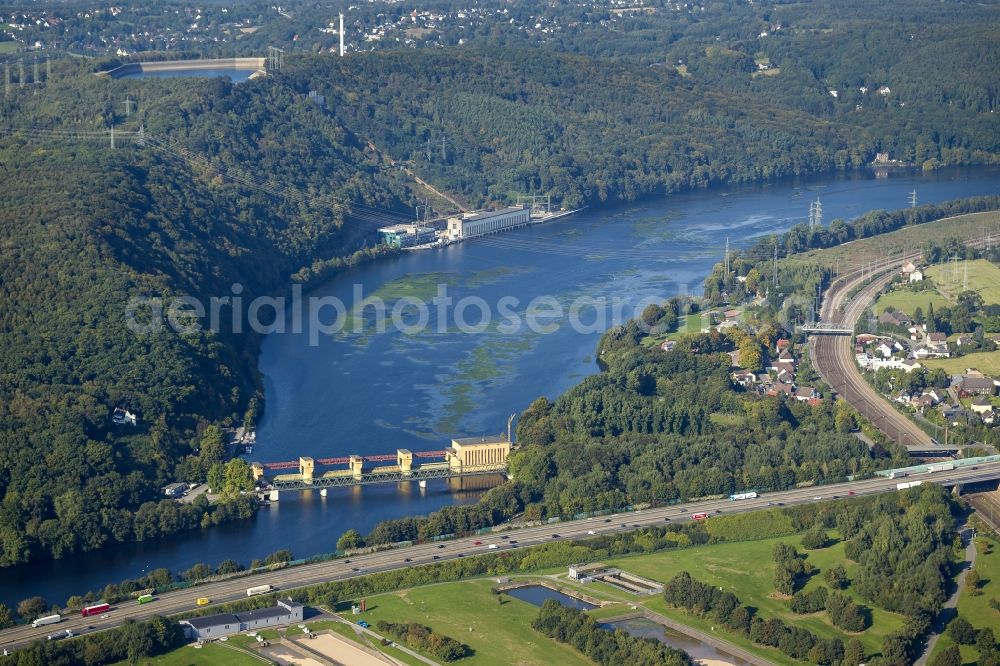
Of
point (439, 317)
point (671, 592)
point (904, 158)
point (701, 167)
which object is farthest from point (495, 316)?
point (904, 158)

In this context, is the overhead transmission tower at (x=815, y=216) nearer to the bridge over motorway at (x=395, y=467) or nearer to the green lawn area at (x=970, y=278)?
the green lawn area at (x=970, y=278)

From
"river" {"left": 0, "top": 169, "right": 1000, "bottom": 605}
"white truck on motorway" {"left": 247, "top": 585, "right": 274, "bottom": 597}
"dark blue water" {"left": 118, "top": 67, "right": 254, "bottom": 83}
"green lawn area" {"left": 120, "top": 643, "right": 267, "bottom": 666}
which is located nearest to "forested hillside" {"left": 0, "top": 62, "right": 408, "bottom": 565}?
"river" {"left": 0, "top": 169, "right": 1000, "bottom": 605}

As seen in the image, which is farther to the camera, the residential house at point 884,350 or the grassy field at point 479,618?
the residential house at point 884,350

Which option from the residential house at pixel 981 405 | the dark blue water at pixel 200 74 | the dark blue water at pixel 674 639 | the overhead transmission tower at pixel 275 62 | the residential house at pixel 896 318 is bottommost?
the dark blue water at pixel 674 639

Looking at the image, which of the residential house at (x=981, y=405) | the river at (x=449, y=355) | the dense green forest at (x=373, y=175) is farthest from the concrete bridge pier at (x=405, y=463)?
the residential house at (x=981, y=405)

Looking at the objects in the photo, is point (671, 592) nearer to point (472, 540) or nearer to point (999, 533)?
point (472, 540)

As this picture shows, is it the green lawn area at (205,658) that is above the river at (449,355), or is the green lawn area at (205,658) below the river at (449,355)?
below
